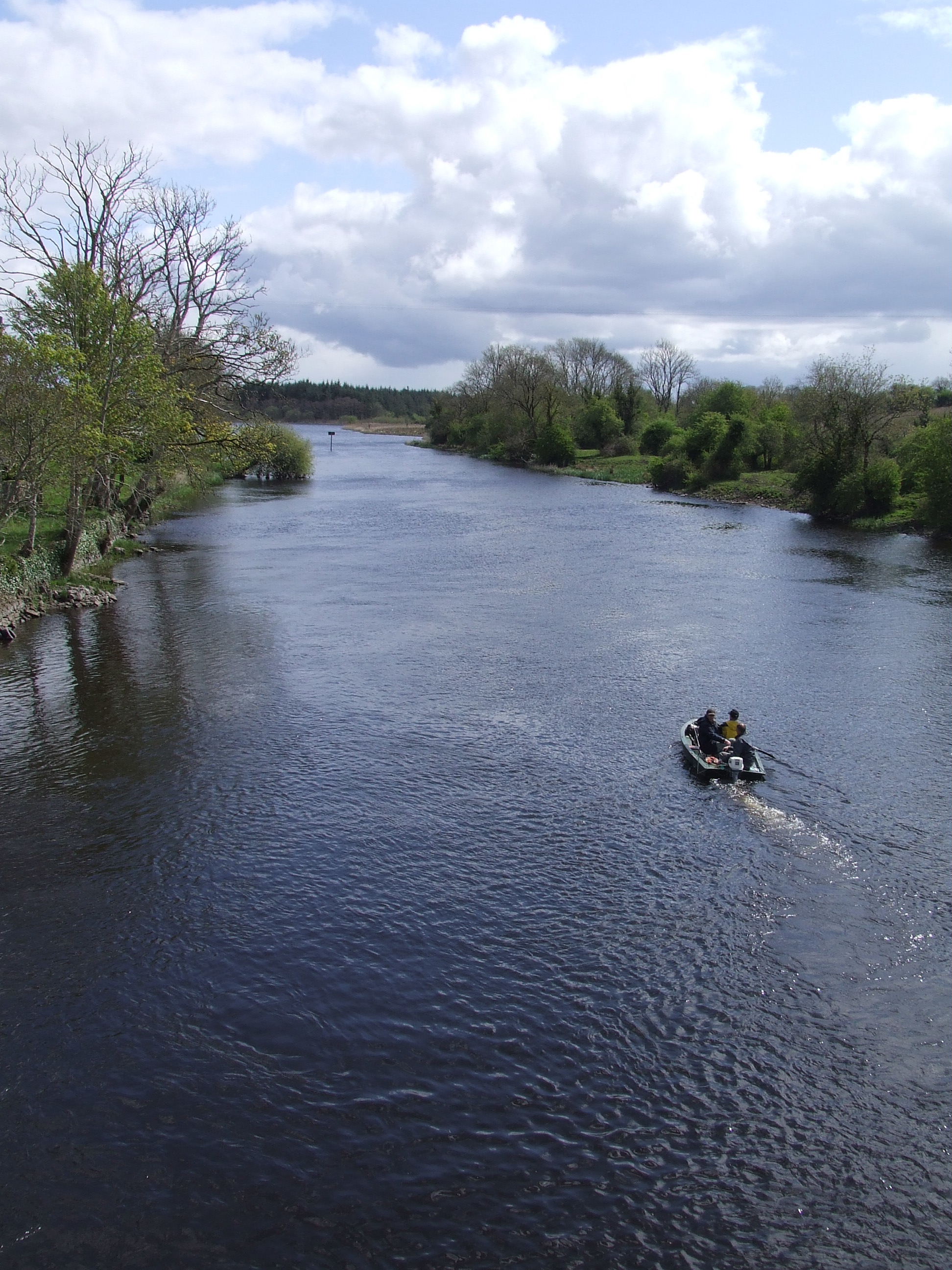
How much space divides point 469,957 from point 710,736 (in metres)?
9.90

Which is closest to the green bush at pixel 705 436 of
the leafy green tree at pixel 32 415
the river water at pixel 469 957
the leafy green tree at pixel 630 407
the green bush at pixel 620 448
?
the green bush at pixel 620 448

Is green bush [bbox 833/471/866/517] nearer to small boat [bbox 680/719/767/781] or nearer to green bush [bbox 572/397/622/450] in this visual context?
small boat [bbox 680/719/767/781]

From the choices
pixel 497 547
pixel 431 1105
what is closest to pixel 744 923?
pixel 431 1105

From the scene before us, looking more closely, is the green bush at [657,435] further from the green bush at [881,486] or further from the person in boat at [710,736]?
the person in boat at [710,736]

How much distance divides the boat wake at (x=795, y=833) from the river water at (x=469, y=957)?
0.28ft

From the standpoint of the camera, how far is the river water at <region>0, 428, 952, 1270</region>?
10.9m

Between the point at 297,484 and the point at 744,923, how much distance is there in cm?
8881

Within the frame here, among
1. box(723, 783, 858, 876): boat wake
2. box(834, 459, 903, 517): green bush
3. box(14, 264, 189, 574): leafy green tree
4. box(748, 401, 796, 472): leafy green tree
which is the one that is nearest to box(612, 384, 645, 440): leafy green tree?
box(748, 401, 796, 472): leafy green tree

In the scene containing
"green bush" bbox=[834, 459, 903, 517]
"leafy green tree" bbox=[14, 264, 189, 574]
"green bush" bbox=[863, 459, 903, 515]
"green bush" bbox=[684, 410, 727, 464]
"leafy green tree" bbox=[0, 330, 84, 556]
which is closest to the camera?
"leafy green tree" bbox=[0, 330, 84, 556]

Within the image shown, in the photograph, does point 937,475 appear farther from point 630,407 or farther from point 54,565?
point 630,407

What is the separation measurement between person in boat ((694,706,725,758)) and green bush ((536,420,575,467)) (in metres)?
93.7

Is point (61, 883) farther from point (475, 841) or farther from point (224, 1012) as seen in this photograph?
point (475, 841)

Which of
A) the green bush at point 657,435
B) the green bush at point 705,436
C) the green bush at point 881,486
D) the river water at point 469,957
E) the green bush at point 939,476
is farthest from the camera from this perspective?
the green bush at point 657,435

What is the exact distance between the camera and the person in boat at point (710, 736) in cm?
2264
